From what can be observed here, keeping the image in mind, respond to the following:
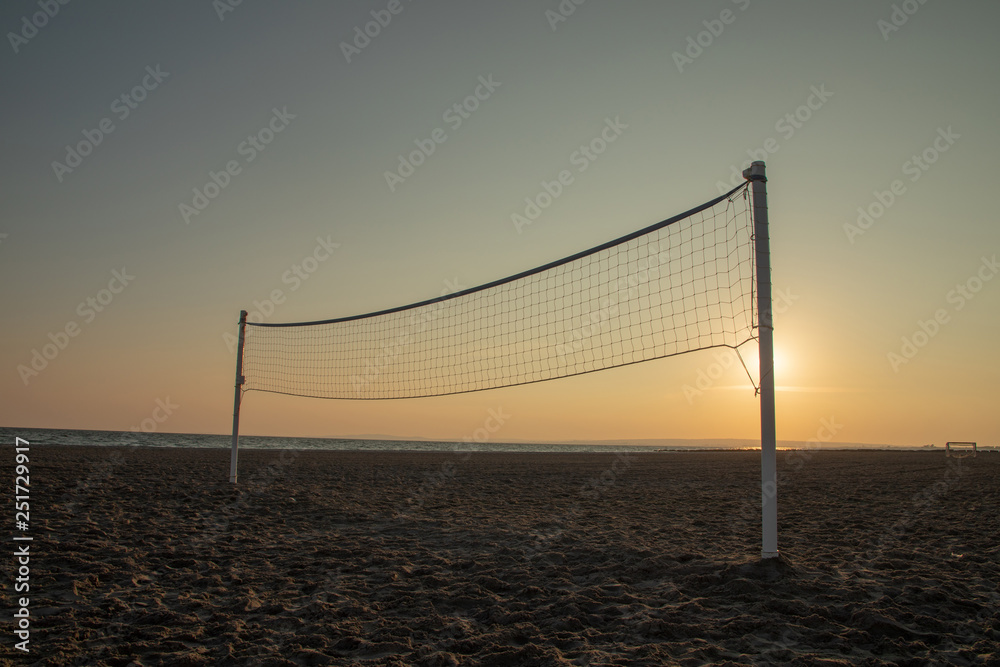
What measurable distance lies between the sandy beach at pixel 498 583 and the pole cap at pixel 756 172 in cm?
264

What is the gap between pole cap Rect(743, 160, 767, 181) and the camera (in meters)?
4.14

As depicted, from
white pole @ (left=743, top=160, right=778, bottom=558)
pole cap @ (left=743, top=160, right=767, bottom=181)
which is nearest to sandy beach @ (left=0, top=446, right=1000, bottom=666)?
white pole @ (left=743, top=160, right=778, bottom=558)

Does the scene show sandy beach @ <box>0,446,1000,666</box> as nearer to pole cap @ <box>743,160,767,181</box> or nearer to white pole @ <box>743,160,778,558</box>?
white pole @ <box>743,160,778,558</box>

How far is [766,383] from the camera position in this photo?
382 cm

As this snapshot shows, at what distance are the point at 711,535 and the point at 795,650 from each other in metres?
2.72

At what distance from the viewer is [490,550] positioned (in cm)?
460

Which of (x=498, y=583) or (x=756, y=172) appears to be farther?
(x=756, y=172)

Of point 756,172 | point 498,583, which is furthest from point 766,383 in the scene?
point 498,583

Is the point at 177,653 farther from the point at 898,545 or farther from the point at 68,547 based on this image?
the point at 898,545

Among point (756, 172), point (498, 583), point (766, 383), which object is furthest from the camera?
point (756, 172)

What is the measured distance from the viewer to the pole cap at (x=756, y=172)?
13.6 feet

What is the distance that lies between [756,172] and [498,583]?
11.0 ft

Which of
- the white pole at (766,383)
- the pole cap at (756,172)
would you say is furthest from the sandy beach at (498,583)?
the pole cap at (756,172)

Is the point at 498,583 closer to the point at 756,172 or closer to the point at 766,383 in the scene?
the point at 766,383
